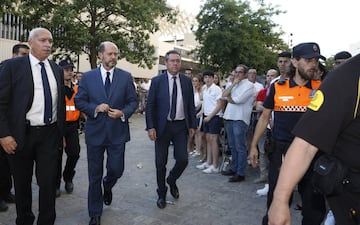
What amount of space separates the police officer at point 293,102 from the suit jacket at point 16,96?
2408mm

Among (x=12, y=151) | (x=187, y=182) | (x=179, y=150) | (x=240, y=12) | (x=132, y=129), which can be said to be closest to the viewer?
Answer: (x=12, y=151)

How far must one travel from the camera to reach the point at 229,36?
985 inches

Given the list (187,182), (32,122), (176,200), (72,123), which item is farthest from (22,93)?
(187,182)

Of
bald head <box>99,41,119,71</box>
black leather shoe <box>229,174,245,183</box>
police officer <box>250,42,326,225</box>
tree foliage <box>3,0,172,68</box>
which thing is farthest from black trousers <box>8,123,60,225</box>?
tree foliage <box>3,0,172,68</box>

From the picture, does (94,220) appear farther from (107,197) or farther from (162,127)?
(162,127)

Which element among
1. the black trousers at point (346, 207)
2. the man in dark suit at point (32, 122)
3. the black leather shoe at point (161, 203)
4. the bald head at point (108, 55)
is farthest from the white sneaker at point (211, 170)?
the black trousers at point (346, 207)

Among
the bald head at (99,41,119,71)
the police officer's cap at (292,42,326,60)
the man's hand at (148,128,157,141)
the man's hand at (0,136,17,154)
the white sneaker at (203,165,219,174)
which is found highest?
the police officer's cap at (292,42,326,60)

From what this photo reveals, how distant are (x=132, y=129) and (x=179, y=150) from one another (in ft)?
29.4

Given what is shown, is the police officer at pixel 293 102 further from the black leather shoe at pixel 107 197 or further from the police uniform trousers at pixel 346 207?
the black leather shoe at pixel 107 197

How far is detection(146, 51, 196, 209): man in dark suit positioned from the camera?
15.6ft

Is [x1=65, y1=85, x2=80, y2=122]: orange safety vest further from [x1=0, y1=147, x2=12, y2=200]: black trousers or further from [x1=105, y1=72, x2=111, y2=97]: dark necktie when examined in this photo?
[x1=105, y1=72, x2=111, y2=97]: dark necktie

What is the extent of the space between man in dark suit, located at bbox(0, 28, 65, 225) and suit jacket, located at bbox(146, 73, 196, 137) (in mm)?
1484

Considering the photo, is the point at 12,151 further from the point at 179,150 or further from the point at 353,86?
the point at 353,86

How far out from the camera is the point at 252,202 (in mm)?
5059
